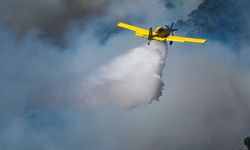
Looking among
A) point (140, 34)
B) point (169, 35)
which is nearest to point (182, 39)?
point (169, 35)

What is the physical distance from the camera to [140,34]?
124 m

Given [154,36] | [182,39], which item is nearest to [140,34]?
[154,36]

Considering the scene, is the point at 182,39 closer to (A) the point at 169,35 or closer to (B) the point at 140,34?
(A) the point at 169,35

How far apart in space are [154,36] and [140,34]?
4840 millimetres

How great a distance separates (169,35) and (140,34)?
976 centimetres

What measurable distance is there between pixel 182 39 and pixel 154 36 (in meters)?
9.35

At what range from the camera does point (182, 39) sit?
122438 millimetres

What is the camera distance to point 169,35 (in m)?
124

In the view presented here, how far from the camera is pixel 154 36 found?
123m

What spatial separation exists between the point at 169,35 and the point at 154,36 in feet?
17.2

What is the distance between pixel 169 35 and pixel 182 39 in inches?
183

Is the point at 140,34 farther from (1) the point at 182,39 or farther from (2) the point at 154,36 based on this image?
(1) the point at 182,39

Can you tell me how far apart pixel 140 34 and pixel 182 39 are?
46.3 feet
